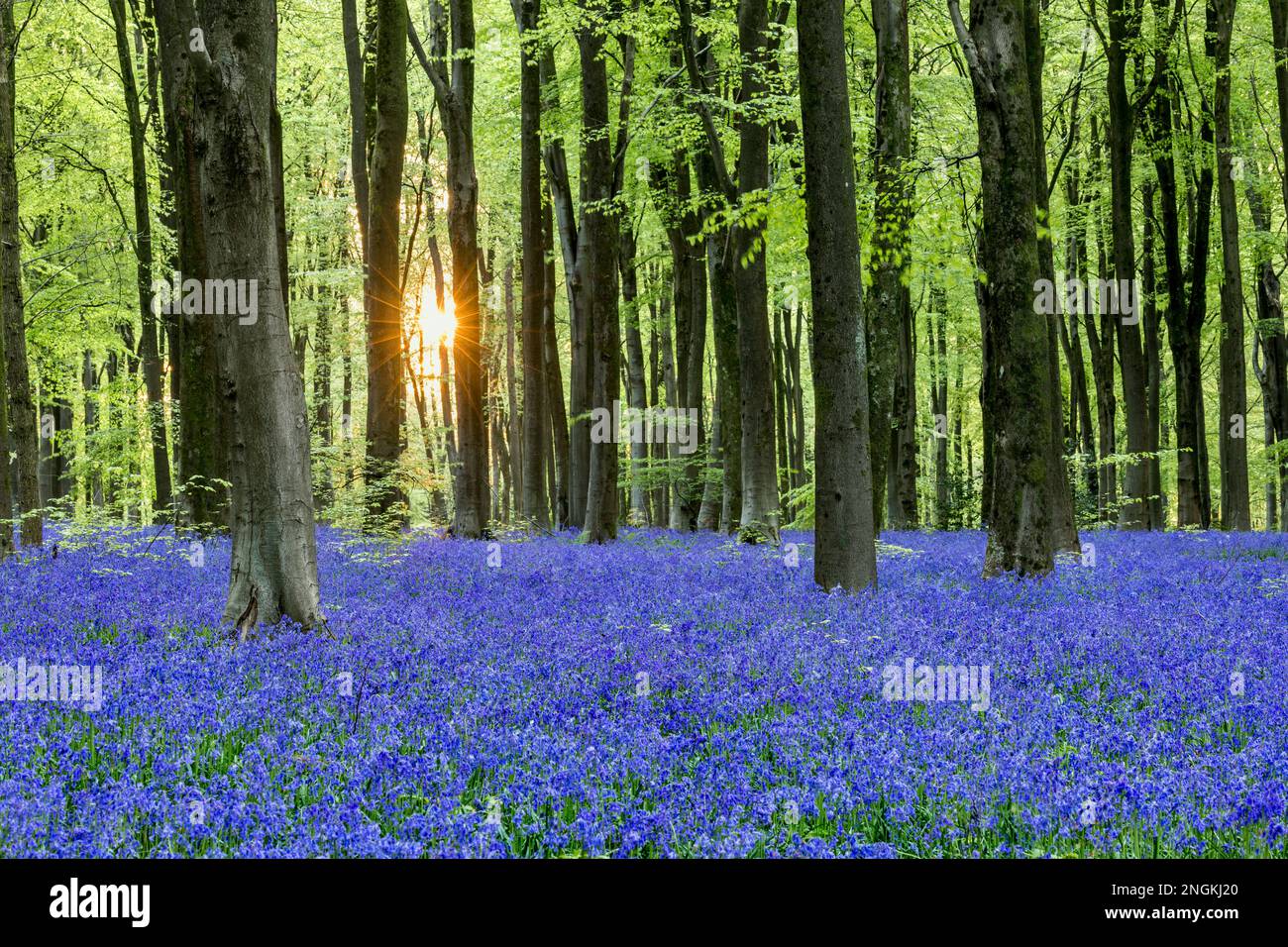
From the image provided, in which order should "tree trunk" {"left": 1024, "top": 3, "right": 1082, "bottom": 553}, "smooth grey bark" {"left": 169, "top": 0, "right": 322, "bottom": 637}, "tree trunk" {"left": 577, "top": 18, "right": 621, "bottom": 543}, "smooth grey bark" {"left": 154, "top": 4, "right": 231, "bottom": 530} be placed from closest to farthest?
"smooth grey bark" {"left": 169, "top": 0, "right": 322, "bottom": 637}, "tree trunk" {"left": 1024, "top": 3, "right": 1082, "bottom": 553}, "smooth grey bark" {"left": 154, "top": 4, "right": 231, "bottom": 530}, "tree trunk" {"left": 577, "top": 18, "right": 621, "bottom": 543}

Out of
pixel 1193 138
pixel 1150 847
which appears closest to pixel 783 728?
pixel 1150 847

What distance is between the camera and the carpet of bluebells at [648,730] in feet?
11.6

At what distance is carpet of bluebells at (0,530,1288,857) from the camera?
352 cm

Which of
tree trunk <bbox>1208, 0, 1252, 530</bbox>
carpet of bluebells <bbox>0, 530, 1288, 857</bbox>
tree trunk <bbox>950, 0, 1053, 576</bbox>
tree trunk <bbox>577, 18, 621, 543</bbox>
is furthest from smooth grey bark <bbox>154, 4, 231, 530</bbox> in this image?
tree trunk <bbox>1208, 0, 1252, 530</bbox>

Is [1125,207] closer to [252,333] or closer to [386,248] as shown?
[386,248]

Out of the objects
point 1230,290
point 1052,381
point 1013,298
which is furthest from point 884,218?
point 1230,290

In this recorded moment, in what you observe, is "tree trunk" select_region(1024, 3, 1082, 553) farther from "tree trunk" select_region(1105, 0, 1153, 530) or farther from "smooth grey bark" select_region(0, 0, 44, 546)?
"smooth grey bark" select_region(0, 0, 44, 546)

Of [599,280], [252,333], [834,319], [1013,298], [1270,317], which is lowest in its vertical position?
[252,333]

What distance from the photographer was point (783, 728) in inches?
190

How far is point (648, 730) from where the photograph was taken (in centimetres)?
479

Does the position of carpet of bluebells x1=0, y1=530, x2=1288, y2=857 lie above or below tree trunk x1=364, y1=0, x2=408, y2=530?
below

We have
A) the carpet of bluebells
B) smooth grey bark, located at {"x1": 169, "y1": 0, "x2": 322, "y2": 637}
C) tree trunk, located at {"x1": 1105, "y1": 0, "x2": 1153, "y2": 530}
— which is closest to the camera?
the carpet of bluebells

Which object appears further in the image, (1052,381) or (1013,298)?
(1052,381)

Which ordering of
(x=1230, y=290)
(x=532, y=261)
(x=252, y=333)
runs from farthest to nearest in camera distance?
1. (x=532, y=261)
2. (x=1230, y=290)
3. (x=252, y=333)
